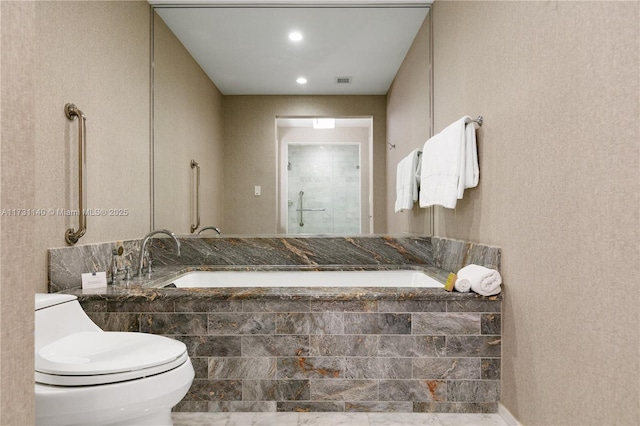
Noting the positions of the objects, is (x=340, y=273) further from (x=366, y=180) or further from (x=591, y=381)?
(x=591, y=381)

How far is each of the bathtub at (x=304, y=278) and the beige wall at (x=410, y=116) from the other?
0.36 metres

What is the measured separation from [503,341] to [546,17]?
52.4 inches

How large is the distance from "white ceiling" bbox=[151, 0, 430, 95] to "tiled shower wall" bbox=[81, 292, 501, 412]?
1.62m

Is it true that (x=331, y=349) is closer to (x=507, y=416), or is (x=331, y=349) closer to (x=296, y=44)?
(x=507, y=416)

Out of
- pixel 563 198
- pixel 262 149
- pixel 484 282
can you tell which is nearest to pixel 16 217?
pixel 563 198

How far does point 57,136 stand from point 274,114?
4.45ft

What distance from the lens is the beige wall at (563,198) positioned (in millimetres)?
1052

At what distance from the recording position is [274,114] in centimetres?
274

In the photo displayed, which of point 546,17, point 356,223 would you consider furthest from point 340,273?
point 546,17

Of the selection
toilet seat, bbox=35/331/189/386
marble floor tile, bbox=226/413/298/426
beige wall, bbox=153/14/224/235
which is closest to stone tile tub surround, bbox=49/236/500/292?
beige wall, bbox=153/14/224/235

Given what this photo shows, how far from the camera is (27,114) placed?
20.8 inches

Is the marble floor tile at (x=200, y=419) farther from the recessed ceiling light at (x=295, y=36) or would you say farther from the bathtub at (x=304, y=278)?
the recessed ceiling light at (x=295, y=36)

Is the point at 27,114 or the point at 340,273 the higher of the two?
the point at 27,114

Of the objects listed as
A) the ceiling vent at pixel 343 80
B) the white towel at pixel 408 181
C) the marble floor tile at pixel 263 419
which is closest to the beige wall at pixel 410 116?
the white towel at pixel 408 181
